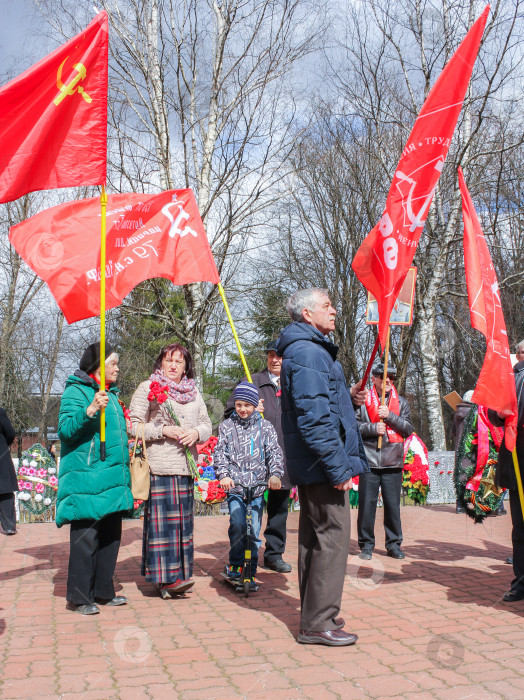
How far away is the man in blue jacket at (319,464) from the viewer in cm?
421

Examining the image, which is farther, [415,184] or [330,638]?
[415,184]

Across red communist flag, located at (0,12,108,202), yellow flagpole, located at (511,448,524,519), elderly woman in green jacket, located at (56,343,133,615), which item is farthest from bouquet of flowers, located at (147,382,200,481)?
yellow flagpole, located at (511,448,524,519)

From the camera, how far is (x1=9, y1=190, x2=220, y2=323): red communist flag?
5508mm

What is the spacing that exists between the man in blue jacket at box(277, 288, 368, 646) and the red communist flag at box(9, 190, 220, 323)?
181 cm

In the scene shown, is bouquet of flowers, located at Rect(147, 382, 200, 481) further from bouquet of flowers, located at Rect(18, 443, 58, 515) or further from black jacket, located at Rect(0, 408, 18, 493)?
bouquet of flowers, located at Rect(18, 443, 58, 515)

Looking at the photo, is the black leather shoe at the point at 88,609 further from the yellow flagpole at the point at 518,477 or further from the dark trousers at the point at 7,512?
the dark trousers at the point at 7,512

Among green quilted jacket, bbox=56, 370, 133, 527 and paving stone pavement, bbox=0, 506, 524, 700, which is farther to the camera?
green quilted jacket, bbox=56, 370, 133, 527

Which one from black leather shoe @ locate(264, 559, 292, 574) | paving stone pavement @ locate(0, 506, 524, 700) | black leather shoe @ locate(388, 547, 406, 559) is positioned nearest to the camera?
paving stone pavement @ locate(0, 506, 524, 700)

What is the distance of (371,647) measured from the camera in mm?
4270

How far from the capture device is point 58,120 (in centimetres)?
465

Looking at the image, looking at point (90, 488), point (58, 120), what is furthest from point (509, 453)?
point (58, 120)

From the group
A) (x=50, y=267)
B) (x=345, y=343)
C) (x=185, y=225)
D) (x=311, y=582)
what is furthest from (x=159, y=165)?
(x=345, y=343)

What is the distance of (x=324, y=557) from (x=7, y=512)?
6113 millimetres

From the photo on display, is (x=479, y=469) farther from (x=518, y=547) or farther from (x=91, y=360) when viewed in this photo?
(x=91, y=360)
